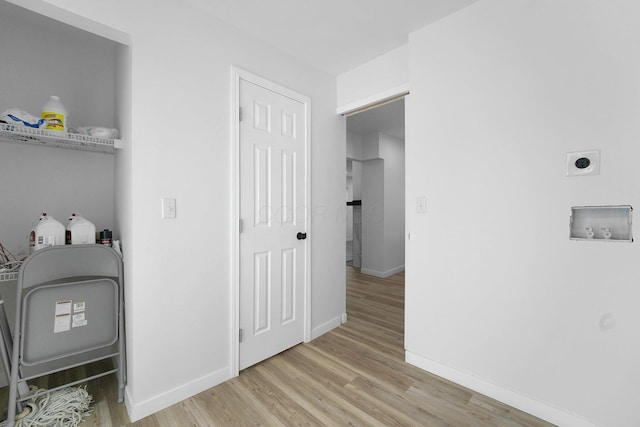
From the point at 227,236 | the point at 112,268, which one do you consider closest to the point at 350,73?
the point at 227,236

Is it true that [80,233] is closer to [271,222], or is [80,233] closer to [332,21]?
[271,222]

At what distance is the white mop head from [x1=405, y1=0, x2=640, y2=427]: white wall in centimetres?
217

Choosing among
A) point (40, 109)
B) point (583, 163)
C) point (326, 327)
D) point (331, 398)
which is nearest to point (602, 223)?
point (583, 163)

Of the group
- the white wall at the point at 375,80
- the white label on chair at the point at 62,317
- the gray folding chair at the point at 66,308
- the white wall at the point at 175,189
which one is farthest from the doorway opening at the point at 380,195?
the white label on chair at the point at 62,317

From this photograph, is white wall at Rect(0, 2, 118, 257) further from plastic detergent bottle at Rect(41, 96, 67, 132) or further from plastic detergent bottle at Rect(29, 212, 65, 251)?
plastic detergent bottle at Rect(41, 96, 67, 132)

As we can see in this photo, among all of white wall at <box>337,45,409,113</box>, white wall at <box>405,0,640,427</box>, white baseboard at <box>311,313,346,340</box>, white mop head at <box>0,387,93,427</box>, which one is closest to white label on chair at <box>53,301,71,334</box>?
white mop head at <box>0,387,93,427</box>

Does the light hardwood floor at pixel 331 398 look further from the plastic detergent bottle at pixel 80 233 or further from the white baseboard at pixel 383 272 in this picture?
the white baseboard at pixel 383 272

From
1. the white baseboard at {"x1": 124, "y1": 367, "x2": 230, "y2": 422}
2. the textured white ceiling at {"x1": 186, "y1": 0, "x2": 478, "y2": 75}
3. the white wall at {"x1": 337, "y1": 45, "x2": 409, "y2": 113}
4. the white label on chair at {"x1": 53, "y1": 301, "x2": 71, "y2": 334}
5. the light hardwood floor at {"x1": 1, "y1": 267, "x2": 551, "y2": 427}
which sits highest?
the textured white ceiling at {"x1": 186, "y1": 0, "x2": 478, "y2": 75}

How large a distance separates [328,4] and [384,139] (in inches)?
130

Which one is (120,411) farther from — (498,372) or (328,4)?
(328,4)

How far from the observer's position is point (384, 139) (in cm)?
489

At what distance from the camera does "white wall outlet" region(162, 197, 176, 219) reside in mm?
1650

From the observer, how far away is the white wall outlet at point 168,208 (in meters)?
1.65

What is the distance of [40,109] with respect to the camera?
73.5 inches
